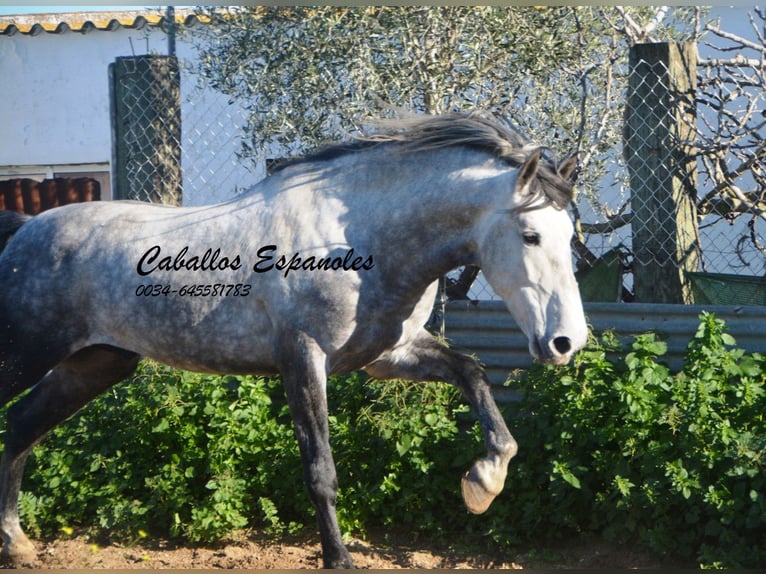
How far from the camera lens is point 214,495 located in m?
5.64

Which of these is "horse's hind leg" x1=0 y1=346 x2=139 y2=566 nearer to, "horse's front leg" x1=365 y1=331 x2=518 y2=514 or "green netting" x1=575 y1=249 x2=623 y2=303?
"horse's front leg" x1=365 y1=331 x2=518 y2=514

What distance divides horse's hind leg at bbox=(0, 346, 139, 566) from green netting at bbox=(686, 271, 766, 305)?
10.6 feet

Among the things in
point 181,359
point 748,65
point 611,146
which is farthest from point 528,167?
point 748,65

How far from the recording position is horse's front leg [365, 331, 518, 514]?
461 cm

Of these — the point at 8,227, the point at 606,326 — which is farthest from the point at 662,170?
the point at 8,227

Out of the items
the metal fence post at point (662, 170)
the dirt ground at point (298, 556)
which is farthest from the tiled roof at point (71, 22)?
the dirt ground at point (298, 556)

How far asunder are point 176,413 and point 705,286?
3137 mm

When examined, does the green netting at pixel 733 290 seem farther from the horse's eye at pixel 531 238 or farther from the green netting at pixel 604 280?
the horse's eye at pixel 531 238

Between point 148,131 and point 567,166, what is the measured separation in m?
3.39

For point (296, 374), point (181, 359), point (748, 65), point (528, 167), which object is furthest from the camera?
point (748, 65)

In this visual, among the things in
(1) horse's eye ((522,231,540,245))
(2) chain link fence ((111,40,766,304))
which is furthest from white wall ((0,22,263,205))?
(1) horse's eye ((522,231,540,245))

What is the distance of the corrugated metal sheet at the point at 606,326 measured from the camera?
568 cm

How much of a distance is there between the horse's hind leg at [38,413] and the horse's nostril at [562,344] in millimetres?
2290

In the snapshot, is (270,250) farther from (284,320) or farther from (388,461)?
(388,461)
